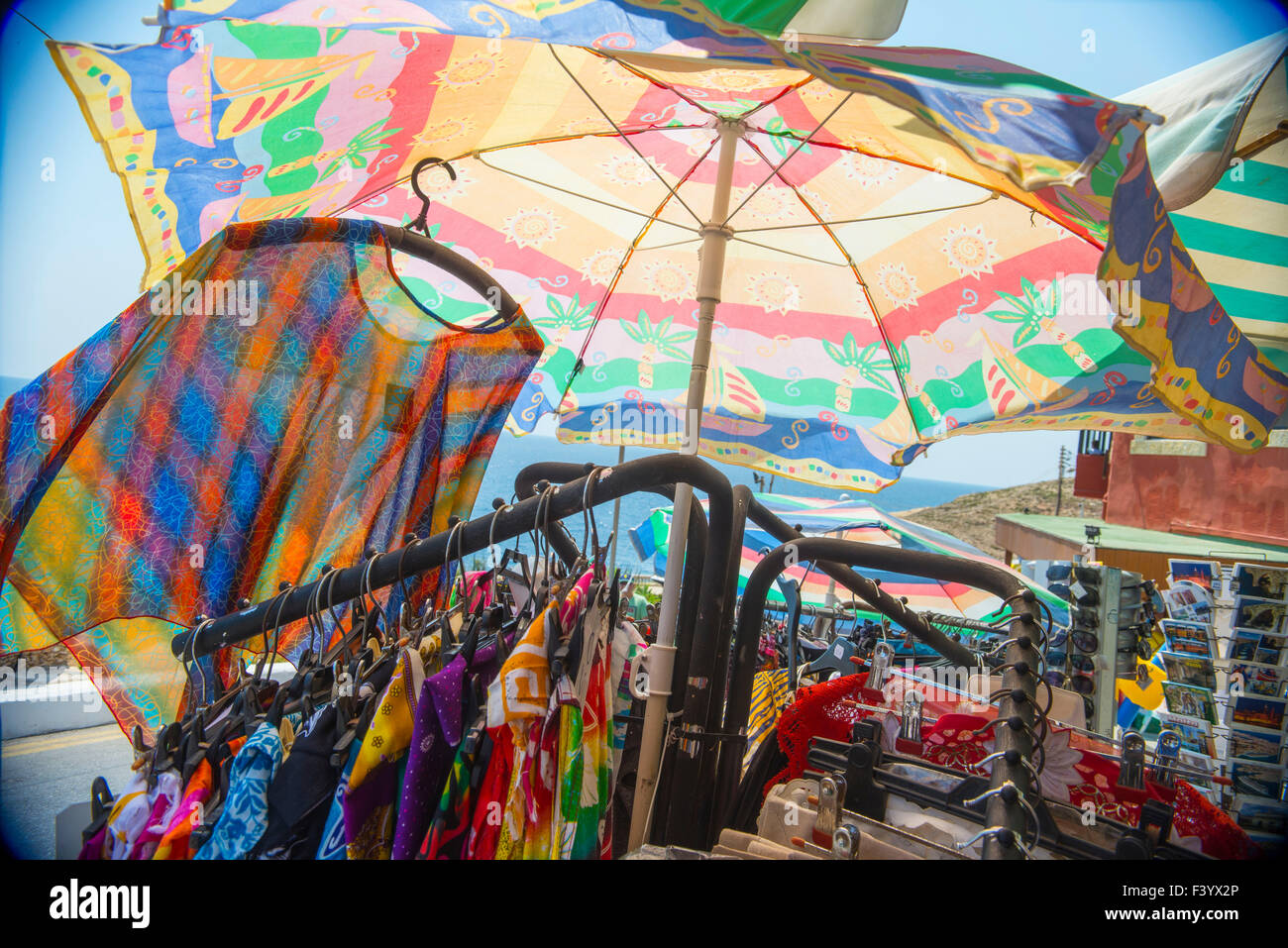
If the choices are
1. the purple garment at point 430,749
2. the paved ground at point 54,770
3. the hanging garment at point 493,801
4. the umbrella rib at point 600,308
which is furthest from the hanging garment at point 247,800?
the paved ground at point 54,770

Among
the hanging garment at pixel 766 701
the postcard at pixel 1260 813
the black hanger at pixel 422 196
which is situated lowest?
the postcard at pixel 1260 813

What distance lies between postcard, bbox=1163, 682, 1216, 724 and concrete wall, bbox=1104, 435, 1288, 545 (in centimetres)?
431

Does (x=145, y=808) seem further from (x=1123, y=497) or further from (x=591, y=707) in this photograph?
(x=1123, y=497)

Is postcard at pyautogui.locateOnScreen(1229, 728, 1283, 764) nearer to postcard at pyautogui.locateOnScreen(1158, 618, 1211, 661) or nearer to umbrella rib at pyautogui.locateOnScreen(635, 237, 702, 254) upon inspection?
postcard at pyautogui.locateOnScreen(1158, 618, 1211, 661)

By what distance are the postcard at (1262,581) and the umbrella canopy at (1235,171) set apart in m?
1.40

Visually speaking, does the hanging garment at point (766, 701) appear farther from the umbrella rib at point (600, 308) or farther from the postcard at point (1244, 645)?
the postcard at point (1244, 645)

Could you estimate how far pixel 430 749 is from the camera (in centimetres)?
139

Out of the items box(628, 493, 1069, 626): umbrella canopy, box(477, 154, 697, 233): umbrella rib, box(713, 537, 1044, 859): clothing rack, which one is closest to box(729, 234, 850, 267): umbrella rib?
box(477, 154, 697, 233): umbrella rib

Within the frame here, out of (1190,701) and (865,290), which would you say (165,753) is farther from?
(1190,701)

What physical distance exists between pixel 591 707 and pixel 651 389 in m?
2.27

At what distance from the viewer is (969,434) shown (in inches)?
118

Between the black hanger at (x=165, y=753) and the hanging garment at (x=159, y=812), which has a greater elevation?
the black hanger at (x=165, y=753)

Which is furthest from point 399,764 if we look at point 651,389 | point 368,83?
point 651,389

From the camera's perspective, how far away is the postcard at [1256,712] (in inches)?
141
